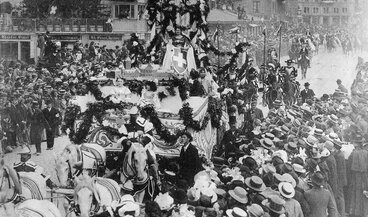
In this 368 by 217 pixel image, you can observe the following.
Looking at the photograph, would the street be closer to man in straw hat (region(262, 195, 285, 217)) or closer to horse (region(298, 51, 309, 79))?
horse (region(298, 51, 309, 79))

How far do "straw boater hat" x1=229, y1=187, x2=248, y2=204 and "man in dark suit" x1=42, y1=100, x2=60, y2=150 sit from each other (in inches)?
299

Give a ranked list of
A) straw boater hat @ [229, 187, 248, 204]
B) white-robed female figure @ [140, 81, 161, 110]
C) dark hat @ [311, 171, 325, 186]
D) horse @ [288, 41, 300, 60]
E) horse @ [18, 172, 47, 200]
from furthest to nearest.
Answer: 1. horse @ [288, 41, 300, 60]
2. white-robed female figure @ [140, 81, 161, 110]
3. dark hat @ [311, 171, 325, 186]
4. horse @ [18, 172, 47, 200]
5. straw boater hat @ [229, 187, 248, 204]

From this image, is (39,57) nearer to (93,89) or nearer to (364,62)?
(93,89)

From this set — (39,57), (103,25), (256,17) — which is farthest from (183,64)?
(256,17)

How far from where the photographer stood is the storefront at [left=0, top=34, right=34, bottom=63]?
799 inches

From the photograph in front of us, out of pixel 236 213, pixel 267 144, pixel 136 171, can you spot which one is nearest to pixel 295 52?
pixel 267 144

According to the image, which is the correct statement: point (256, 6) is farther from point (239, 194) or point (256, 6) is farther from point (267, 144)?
point (239, 194)

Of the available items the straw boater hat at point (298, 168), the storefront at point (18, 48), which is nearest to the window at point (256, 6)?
the storefront at point (18, 48)

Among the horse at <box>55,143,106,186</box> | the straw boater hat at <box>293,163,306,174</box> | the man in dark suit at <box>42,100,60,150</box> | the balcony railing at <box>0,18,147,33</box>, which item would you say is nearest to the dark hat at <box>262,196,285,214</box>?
the straw boater hat at <box>293,163,306,174</box>

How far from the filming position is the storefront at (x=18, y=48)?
66.6 feet

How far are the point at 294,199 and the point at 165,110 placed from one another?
14.2ft

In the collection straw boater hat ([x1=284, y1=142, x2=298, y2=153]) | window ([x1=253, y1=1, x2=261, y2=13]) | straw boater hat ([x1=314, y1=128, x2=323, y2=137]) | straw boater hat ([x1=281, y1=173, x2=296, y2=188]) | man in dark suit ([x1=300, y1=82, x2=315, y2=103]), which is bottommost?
straw boater hat ([x1=281, y1=173, x2=296, y2=188])

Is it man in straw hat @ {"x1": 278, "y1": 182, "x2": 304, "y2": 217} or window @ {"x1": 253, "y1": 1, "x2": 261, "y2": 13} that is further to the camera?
window @ {"x1": 253, "y1": 1, "x2": 261, "y2": 13}

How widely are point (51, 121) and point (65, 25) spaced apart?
12198 millimetres
